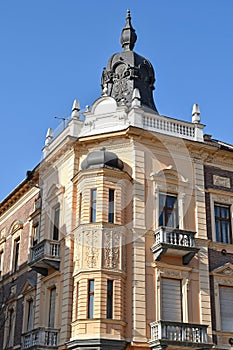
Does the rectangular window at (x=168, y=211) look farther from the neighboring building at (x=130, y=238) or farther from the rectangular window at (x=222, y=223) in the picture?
the rectangular window at (x=222, y=223)

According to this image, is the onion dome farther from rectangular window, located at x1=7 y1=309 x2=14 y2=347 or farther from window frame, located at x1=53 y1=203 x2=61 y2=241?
rectangular window, located at x1=7 y1=309 x2=14 y2=347

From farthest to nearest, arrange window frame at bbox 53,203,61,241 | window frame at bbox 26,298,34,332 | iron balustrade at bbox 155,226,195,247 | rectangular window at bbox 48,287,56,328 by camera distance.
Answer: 1. window frame at bbox 26,298,34,332
2. window frame at bbox 53,203,61,241
3. rectangular window at bbox 48,287,56,328
4. iron balustrade at bbox 155,226,195,247

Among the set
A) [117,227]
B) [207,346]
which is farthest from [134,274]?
[207,346]

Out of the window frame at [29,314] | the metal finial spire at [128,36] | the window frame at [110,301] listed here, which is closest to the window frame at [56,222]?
the window frame at [29,314]

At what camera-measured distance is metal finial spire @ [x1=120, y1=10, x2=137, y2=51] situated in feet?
109

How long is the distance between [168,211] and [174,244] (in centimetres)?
221

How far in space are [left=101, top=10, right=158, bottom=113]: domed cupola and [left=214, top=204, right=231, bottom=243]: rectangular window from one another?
6713 millimetres

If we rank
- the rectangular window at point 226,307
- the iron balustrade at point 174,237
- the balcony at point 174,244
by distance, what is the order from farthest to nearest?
the rectangular window at point 226,307 < the iron balustrade at point 174,237 < the balcony at point 174,244

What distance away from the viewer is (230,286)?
2628 cm

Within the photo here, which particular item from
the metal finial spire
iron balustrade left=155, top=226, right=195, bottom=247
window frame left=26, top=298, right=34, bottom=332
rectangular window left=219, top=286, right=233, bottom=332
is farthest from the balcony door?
the metal finial spire

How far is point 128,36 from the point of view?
111 ft

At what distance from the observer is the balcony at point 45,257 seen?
26.2m

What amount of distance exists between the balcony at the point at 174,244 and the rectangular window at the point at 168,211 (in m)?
1.12

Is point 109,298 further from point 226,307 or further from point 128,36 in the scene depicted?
point 128,36
